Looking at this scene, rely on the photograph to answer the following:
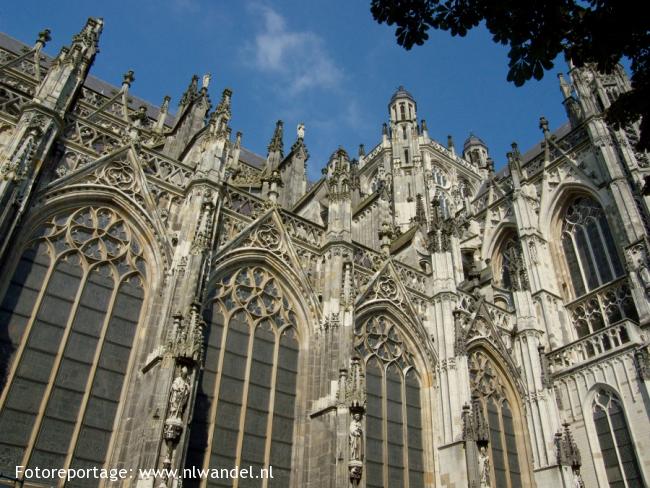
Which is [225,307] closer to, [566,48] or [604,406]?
[566,48]

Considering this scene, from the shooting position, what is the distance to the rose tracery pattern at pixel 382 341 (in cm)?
1434

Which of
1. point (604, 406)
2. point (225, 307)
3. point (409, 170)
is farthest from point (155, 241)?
point (409, 170)

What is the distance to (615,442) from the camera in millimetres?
14977

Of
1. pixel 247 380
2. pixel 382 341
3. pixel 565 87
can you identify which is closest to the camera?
pixel 247 380

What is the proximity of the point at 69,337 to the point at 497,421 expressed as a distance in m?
11.6

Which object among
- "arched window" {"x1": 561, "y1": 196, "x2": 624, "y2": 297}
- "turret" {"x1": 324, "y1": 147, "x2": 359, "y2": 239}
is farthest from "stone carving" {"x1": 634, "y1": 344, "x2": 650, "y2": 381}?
"turret" {"x1": 324, "y1": 147, "x2": 359, "y2": 239}

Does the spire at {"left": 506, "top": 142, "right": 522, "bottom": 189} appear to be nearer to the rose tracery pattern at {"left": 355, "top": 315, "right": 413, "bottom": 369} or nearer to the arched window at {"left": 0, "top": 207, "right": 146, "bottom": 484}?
the rose tracery pattern at {"left": 355, "top": 315, "right": 413, "bottom": 369}

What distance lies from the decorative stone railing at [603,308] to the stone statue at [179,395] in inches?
521

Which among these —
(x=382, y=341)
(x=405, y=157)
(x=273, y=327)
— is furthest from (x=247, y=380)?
(x=405, y=157)

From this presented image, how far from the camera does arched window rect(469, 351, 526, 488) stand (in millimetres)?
14945

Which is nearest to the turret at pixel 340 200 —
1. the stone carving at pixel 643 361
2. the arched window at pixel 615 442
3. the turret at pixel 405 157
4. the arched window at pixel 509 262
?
the arched window at pixel 509 262

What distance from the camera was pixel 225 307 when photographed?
12.5 m

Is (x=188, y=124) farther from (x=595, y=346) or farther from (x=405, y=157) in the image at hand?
(x=405, y=157)

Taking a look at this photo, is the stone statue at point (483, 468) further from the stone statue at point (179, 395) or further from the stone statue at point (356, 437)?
the stone statue at point (179, 395)
